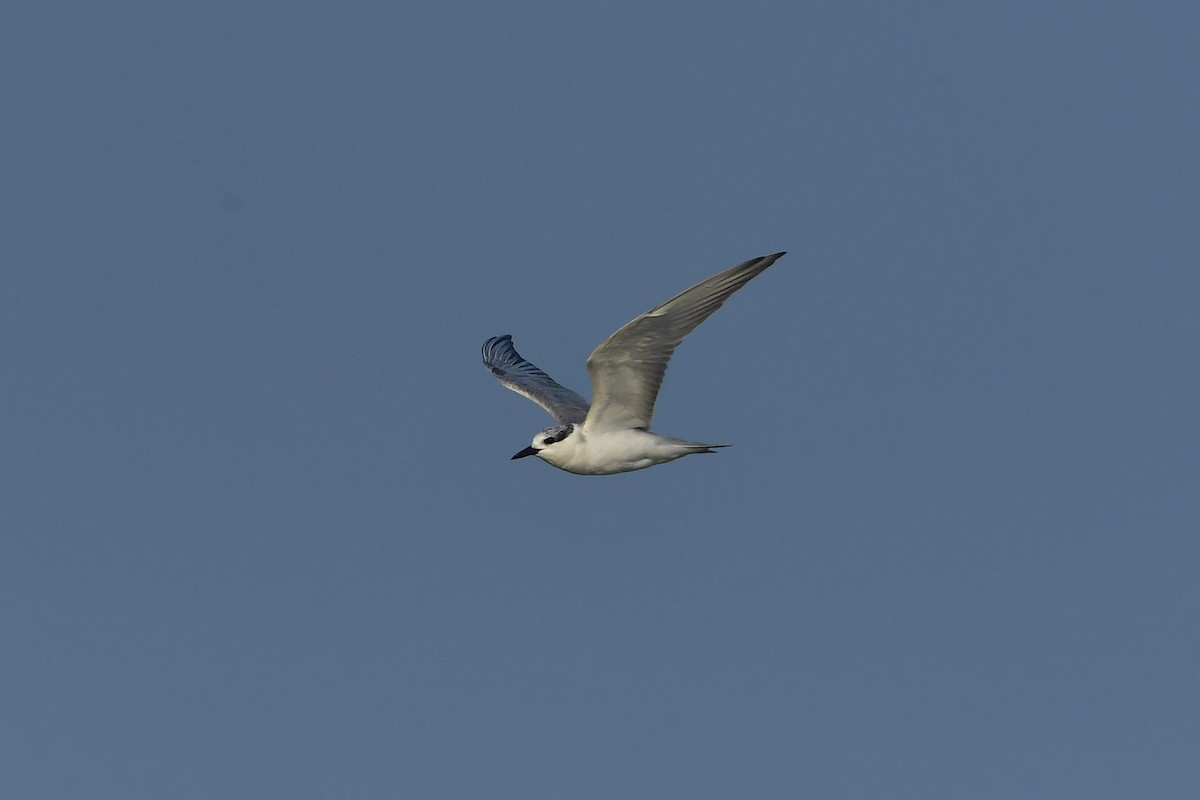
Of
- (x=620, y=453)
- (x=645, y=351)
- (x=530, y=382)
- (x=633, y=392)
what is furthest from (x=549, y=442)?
(x=530, y=382)

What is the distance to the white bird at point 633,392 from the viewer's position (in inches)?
845

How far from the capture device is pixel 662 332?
2220 centimetres

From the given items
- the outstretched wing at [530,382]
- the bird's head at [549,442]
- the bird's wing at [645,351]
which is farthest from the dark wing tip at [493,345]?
the bird's wing at [645,351]

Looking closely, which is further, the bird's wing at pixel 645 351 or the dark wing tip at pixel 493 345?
the dark wing tip at pixel 493 345

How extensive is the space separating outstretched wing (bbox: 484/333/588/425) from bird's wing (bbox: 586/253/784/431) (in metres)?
3.50

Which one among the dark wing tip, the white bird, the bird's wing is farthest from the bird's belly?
the dark wing tip

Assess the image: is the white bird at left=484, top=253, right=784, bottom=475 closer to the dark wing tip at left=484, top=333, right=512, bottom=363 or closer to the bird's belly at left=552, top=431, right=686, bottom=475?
the bird's belly at left=552, top=431, right=686, bottom=475

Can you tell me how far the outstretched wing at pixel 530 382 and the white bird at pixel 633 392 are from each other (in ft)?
9.45

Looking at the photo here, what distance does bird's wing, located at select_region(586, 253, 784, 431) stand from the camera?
21.2m

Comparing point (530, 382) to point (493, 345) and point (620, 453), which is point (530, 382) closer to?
point (493, 345)

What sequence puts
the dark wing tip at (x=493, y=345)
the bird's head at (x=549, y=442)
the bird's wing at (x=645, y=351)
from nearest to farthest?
the bird's wing at (x=645, y=351) → the bird's head at (x=549, y=442) → the dark wing tip at (x=493, y=345)

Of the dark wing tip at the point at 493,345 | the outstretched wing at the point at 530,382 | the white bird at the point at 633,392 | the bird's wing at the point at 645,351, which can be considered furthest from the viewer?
the dark wing tip at the point at 493,345

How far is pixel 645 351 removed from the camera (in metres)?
22.7

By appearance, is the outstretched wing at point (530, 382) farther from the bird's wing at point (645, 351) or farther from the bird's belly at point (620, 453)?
the bird's wing at point (645, 351)
